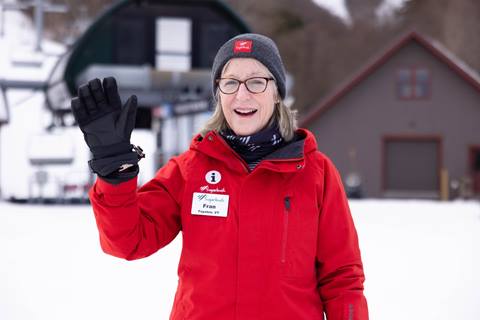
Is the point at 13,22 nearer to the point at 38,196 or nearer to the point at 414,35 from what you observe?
the point at 38,196

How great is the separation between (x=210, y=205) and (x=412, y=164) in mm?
19833

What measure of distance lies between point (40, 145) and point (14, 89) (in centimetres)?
288

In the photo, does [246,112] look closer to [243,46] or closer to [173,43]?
[243,46]

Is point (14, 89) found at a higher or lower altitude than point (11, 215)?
higher

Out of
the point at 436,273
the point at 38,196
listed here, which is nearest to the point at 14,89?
the point at 38,196

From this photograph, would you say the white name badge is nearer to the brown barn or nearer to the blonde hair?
the blonde hair

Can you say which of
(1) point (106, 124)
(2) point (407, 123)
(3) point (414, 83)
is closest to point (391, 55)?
(3) point (414, 83)

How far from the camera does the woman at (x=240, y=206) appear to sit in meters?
1.90

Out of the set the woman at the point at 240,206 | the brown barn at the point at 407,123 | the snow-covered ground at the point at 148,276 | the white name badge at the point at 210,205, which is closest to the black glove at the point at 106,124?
the woman at the point at 240,206

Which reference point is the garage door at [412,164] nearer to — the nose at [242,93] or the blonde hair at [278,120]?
the blonde hair at [278,120]

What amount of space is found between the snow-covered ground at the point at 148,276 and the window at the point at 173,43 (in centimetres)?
978

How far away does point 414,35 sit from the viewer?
67.8ft

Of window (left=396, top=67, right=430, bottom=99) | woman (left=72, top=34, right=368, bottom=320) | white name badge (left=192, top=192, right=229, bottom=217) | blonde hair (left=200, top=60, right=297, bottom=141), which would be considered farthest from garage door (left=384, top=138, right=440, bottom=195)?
white name badge (left=192, top=192, right=229, bottom=217)

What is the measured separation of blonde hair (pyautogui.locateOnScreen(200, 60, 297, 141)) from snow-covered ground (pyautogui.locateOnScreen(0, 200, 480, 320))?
2.76m
